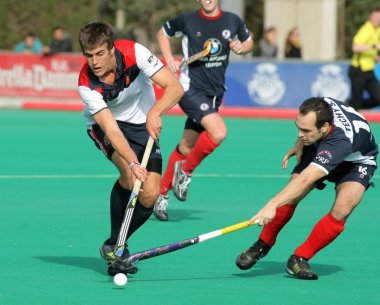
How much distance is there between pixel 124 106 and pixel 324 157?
1.38m

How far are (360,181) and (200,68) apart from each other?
349cm

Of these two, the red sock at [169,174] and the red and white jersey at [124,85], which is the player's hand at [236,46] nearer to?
the red sock at [169,174]

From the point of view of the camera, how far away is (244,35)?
1002 cm

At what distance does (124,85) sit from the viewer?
6.86 m

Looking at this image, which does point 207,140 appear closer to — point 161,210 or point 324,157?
point 161,210

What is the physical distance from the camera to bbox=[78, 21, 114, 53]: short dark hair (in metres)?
6.46

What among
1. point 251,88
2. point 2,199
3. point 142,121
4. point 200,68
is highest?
point 142,121

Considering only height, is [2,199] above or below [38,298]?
below

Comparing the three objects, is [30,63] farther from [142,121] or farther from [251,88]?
[142,121]

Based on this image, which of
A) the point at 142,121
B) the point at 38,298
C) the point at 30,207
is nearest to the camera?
the point at 38,298

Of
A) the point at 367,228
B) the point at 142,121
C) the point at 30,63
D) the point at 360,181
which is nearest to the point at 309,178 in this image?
the point at 360,181

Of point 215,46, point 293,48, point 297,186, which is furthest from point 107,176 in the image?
point 293,48

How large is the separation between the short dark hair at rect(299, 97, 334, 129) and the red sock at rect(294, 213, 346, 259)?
0.60 metres

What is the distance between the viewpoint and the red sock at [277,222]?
684cm
